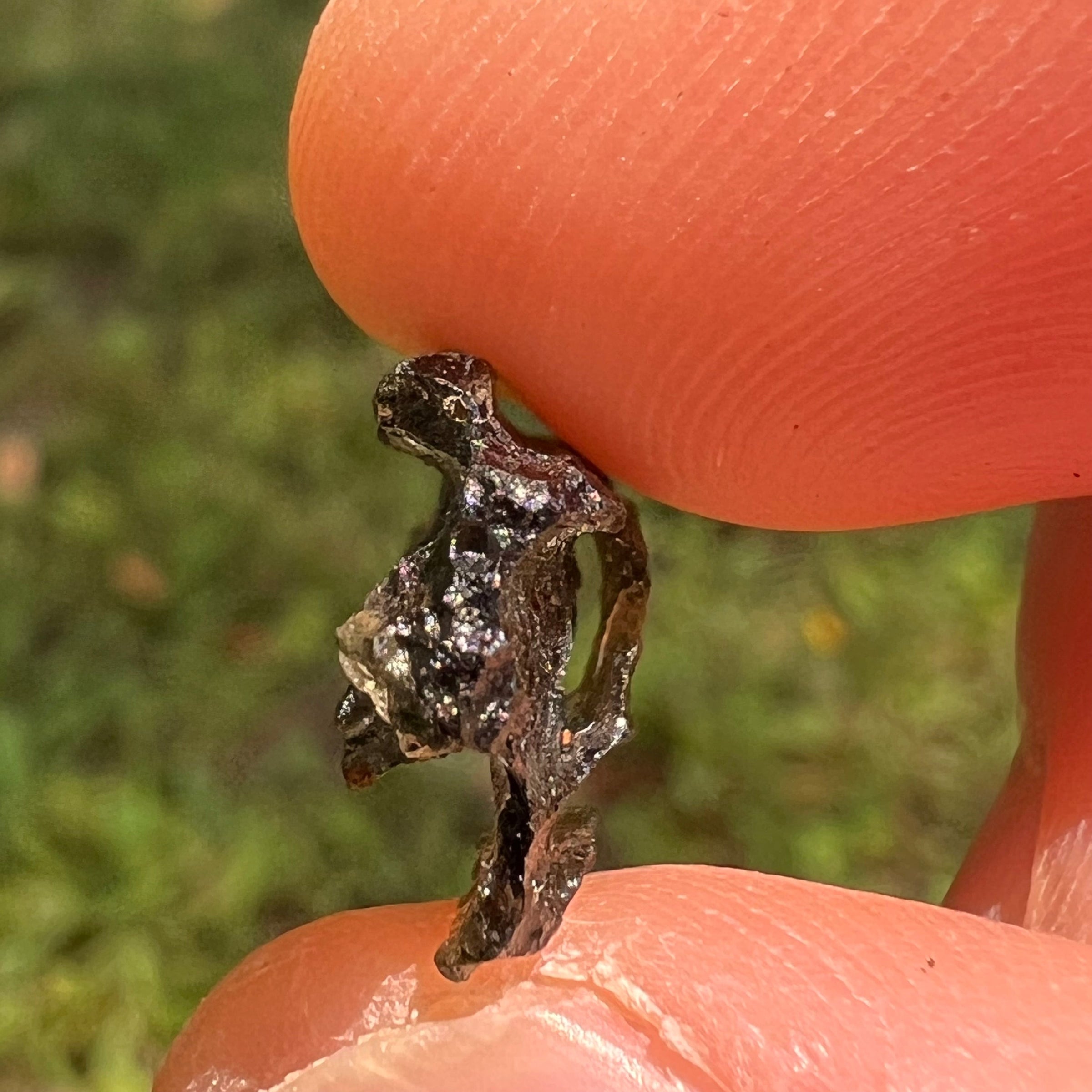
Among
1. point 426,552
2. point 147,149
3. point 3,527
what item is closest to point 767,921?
point 426,552

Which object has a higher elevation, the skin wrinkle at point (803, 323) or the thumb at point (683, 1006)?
the skin wrinkle at point (803, 323)

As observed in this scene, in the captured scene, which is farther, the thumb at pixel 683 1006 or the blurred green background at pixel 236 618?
the blurred green background at pixel 236 618

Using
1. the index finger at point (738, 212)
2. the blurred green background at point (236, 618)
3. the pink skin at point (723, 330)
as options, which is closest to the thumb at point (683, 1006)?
the pink skin at point (723, 330)

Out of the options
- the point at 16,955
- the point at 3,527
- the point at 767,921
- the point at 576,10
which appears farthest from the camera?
the point at 3,527

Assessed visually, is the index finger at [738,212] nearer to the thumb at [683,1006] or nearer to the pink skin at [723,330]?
the pink skin at [723,330]

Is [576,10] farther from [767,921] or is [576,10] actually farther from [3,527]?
[3,527]
